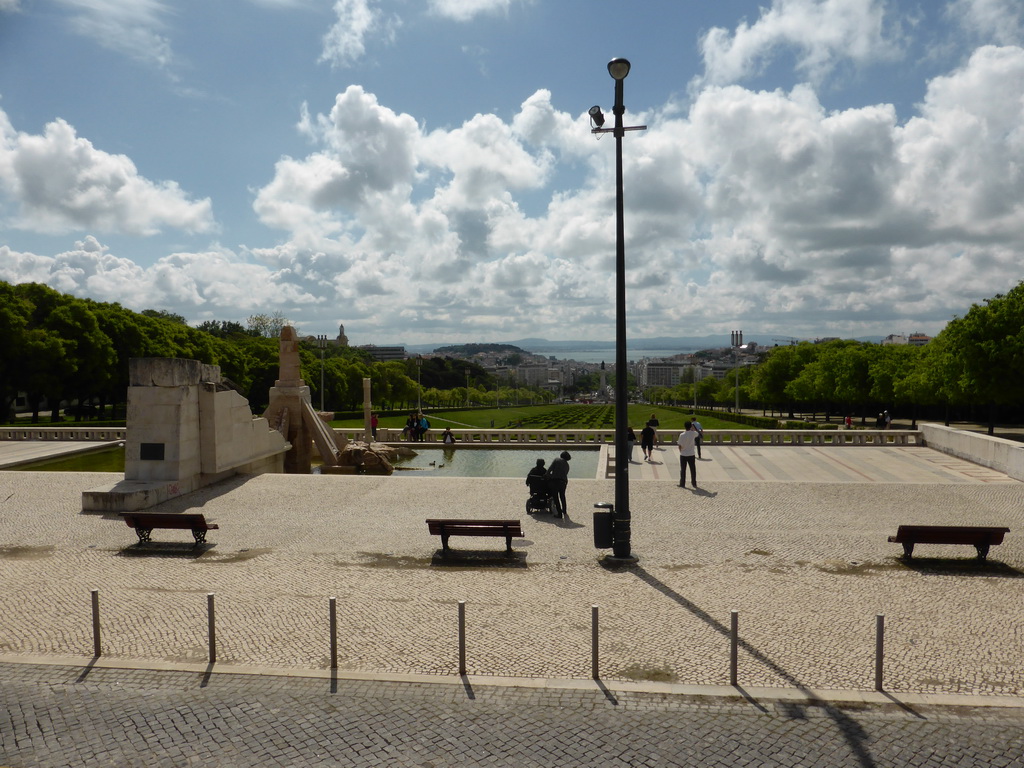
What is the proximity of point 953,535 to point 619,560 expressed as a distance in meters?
5.33

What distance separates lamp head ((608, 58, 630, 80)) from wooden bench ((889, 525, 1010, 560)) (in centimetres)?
868

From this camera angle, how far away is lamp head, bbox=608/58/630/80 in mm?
11295

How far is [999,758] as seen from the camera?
5684 mm

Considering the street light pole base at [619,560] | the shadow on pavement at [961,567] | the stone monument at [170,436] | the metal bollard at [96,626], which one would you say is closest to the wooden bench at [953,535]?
the shadow on pavement at [961,567]

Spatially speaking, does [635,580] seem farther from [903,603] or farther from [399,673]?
[399,673]

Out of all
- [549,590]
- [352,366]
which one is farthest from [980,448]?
[352,366]

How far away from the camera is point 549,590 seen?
999 centimetres

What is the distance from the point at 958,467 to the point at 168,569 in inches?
891

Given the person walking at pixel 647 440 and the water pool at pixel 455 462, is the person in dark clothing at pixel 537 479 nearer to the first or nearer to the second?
the water pool at pixel 455 462

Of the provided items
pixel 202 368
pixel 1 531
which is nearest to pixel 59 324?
pixel 202 368

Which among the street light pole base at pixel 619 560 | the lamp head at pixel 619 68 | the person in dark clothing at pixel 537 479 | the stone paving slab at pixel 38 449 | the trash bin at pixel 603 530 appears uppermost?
the lamp head at pixel 619 68

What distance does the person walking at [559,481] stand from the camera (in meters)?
14.6

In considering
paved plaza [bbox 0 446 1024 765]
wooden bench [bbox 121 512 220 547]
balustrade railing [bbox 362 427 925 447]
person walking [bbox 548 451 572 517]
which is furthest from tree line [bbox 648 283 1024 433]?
wooden bench [bbox 121 512 220 547]

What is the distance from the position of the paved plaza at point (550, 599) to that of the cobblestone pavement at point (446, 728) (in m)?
0.07
